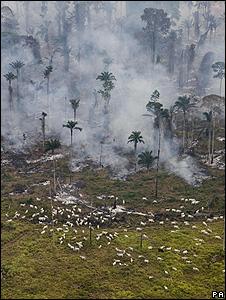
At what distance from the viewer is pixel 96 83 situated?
166 m

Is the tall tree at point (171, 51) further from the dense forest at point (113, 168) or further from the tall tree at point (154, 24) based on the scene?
the tall tree at point (154, 24)

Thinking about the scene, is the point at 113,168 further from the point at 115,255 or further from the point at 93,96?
the point at 93,96

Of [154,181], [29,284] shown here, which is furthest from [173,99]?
[29,284]

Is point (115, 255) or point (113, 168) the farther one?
point (113, 168)

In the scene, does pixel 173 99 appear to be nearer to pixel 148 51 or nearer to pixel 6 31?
pixel 148 51

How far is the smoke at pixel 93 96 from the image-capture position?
122688 mm

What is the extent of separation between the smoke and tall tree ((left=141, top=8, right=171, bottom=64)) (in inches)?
214

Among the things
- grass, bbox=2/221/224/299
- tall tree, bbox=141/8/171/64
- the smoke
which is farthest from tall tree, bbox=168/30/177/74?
grass, bbox=2/221/224/299

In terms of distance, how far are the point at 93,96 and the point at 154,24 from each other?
4830cm

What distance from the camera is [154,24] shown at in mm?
185750

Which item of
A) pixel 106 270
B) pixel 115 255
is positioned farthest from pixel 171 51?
pixel 106 270

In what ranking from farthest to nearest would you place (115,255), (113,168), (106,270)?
(113,168)
(115,255)
(106,270)

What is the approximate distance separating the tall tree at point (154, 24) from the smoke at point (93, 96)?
5.44 metres

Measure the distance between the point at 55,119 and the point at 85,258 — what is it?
246 feet
